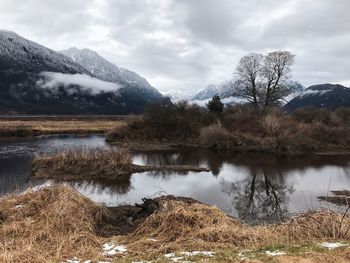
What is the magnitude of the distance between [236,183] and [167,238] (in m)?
18.2

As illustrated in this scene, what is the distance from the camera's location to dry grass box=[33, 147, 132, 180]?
29250 mm

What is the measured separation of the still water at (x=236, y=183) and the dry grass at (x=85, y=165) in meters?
1.23

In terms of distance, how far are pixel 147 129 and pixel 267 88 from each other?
2035 centimetres

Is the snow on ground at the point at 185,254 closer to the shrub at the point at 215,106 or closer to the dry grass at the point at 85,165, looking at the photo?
the dry grass at the point at 85,165

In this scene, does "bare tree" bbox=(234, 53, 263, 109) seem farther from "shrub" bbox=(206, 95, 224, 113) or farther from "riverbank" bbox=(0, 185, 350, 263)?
"riverbank" bbox=(0, 185, 350, 263)

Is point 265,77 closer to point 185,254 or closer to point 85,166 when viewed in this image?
point 85,166

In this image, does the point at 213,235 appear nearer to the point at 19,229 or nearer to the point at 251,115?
the point at 19,229

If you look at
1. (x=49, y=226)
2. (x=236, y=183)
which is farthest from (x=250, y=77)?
(x=49, y=226)

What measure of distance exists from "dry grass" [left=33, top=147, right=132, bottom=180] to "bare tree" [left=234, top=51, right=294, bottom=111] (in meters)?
36.1

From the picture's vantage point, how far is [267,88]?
2475 inches

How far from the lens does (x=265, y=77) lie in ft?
207

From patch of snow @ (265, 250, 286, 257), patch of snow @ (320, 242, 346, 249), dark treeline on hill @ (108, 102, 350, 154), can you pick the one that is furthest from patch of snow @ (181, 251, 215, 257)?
dark treeline on hill @ (108, 102, 350, 154)

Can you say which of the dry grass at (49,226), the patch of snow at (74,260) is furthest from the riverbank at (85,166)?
the patch of snow at (74,260)

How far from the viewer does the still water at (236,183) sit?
21.4 m
